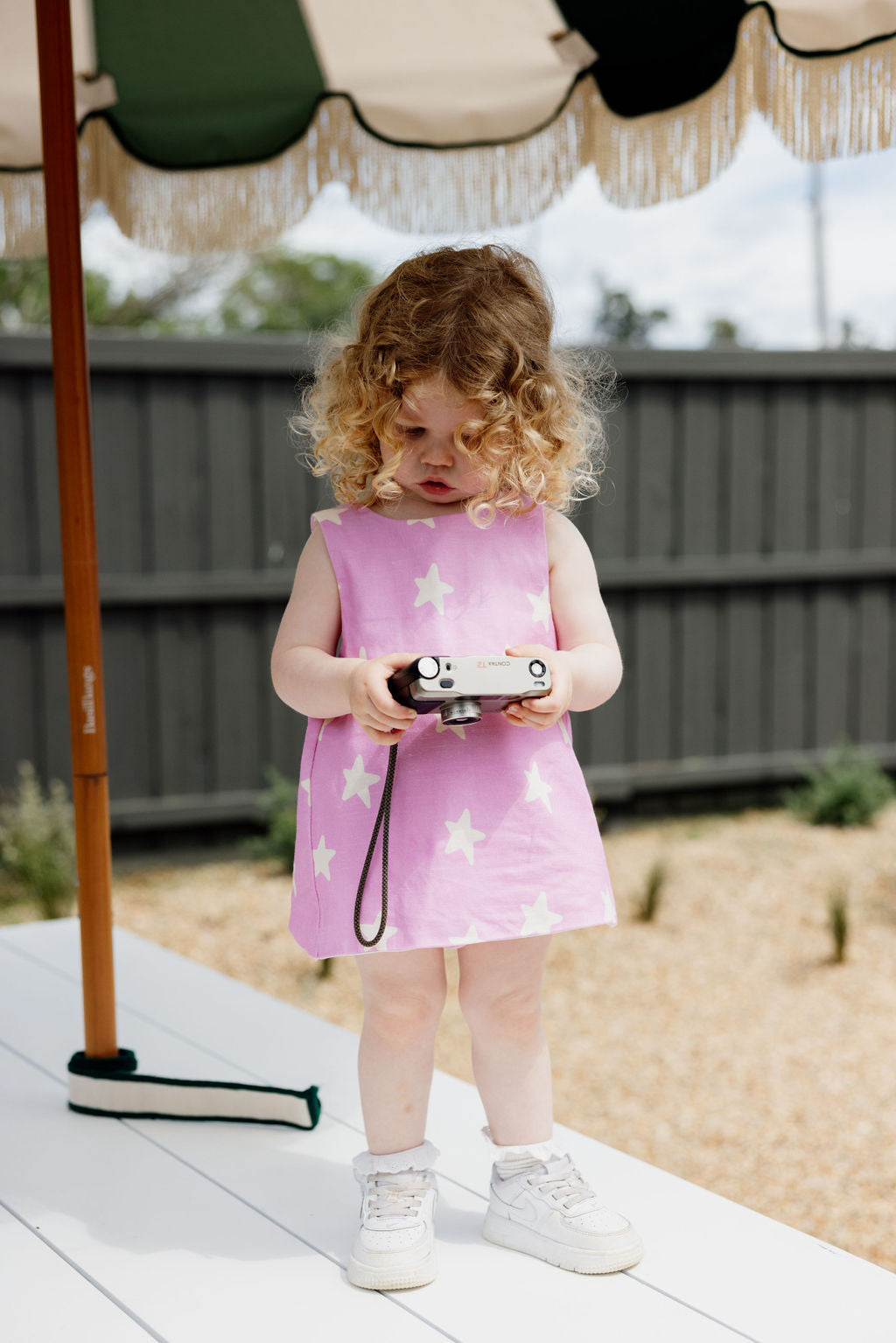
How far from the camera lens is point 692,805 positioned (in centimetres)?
579

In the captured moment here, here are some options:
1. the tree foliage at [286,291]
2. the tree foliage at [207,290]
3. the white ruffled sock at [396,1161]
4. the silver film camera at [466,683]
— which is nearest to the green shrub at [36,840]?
the white ruffled sock at [396,1161]

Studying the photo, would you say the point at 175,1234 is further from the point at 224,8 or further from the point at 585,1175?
the point at 224,8

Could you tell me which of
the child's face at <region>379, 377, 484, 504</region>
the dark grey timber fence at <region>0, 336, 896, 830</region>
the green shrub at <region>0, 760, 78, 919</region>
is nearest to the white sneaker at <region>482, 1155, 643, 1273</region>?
the child's face at <region>379, 377, 484, 504</region>

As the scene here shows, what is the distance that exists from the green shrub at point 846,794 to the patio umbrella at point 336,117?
373cm

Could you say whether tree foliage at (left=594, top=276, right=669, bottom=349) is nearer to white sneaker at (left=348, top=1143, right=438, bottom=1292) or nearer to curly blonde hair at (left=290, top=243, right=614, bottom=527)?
curly blonde hair at (left=290, top=243, right=614, bottom=527)

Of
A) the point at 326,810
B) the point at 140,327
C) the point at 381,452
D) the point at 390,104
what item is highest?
the point at 140,327

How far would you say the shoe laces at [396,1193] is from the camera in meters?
1.48

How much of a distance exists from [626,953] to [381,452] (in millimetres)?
3015

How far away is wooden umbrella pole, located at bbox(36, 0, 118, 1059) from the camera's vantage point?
185 centimetres

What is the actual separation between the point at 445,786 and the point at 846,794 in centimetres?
440

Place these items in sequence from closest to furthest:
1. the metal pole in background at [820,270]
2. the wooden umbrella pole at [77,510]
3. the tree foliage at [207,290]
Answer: the wooden umbrella pole at [77,510], the tree foliage at [207,290], the metal pole in background at [820,270]

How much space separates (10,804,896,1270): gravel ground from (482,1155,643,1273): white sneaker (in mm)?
1298

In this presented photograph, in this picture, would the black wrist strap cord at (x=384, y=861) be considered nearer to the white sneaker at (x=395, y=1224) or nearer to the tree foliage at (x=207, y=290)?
the white sneaker at (x=395, y=1224)

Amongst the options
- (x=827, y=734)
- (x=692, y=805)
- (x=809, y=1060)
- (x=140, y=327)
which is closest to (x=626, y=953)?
(x=809, y=1060)
